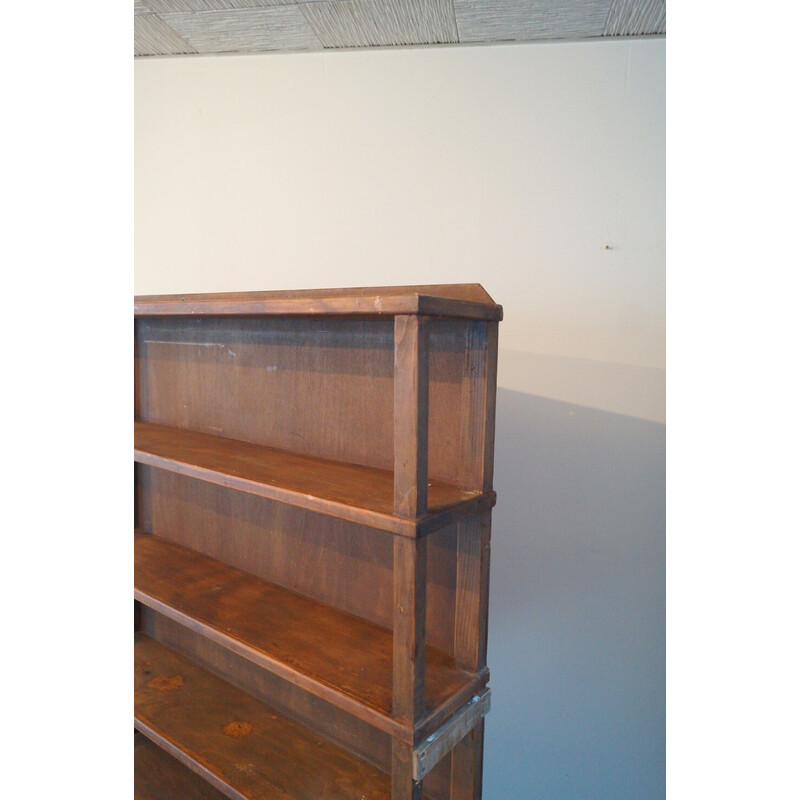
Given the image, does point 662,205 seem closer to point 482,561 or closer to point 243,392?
point 482,561

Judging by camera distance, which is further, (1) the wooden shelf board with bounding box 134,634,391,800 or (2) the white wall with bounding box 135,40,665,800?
(2) the white wall with bounding box 135,40,665,800

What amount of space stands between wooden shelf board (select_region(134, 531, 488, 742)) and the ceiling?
4.83 ft

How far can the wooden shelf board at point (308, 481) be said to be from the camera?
965 mm

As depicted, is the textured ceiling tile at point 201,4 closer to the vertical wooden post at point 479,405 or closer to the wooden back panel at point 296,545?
the vertical wooden post at point 479,405

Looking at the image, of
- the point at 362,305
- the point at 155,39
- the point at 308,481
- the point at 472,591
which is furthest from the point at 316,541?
the point at 155,39

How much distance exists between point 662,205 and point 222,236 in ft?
4.32

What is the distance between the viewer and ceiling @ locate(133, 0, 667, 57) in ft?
4.49

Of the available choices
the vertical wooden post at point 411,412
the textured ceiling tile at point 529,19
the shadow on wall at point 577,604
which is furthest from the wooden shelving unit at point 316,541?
the textured ceiling tile at point 529,19

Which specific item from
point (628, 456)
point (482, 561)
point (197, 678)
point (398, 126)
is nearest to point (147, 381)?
point (197, 678)

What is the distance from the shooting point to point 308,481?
1111mm

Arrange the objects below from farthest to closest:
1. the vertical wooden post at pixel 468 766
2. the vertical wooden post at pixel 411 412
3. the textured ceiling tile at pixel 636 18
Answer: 1. the textured ceiling tile at pixel 636 18
2. the vertical wooden post at pixel 468 766
3. the vertical wooden post at pixel 411 412

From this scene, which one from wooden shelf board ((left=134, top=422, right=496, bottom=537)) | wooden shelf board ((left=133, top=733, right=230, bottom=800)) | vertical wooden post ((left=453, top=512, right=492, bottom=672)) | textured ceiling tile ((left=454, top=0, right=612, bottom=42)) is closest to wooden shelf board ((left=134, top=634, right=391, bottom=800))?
wooden shelf board ((left=133, top=733, right=230, bottom=800))

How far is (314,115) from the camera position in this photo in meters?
1.73

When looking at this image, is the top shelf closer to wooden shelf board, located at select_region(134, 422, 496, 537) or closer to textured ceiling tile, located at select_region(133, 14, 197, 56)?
wooden shelf board, located at select_region(134, 422, 496, 537)
